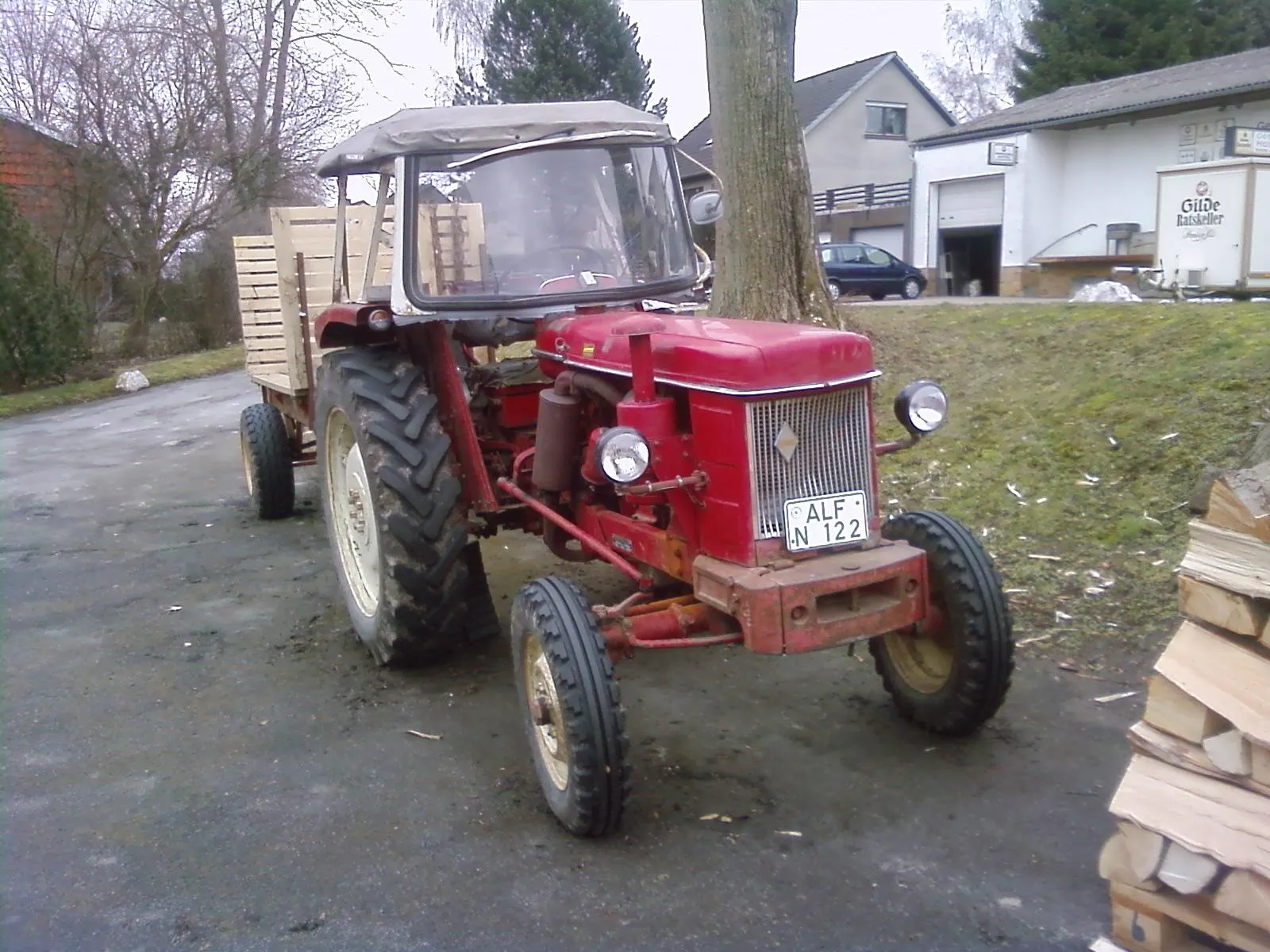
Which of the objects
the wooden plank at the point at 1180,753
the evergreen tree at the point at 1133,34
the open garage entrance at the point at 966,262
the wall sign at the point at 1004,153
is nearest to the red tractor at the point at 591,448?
the wooden plank at the point at 1180,753

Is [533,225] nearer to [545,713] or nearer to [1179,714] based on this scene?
[545,713]

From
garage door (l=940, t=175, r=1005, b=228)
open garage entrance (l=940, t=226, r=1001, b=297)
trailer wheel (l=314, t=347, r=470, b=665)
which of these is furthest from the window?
trailer wheel (l=314, t=347, r=470, b=665)

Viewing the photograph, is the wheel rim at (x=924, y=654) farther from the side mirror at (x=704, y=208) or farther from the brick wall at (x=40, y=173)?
the brick wall at (x=40, y=173)

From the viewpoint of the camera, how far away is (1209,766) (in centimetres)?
290

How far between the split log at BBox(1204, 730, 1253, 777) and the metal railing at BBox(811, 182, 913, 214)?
88.9 ft

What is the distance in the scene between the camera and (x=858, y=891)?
3299 mm

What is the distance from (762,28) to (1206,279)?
9.73m

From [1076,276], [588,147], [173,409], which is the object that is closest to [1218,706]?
[588,147]

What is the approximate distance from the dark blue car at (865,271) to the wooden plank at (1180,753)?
76.8 feet

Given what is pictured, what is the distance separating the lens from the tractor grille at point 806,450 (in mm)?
3664

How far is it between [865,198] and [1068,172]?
276 inches

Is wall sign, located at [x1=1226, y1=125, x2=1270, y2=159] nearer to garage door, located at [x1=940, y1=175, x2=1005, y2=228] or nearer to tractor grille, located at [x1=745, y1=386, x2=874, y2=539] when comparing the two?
garage door, located at [x1=940, y1=175, x2=1005, y2=228]

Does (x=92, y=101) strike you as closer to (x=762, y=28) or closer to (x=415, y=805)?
(x=762, y=28)

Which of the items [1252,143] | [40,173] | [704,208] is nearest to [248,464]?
[704,208]
